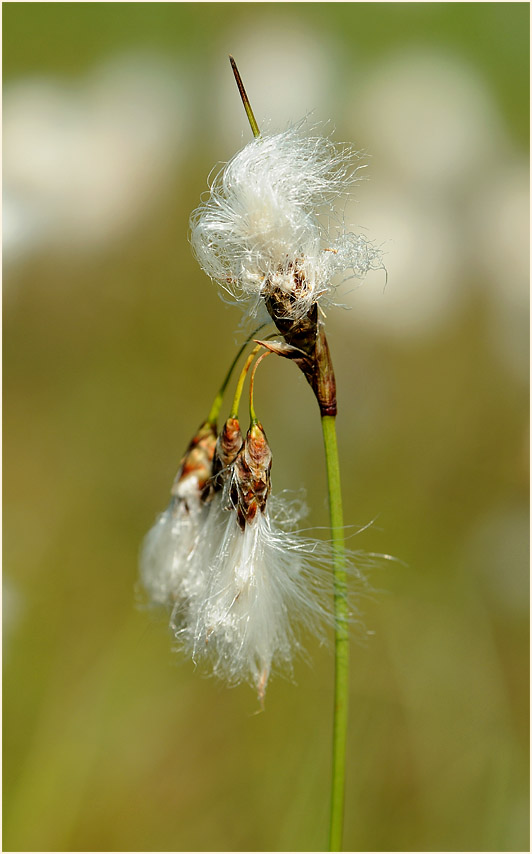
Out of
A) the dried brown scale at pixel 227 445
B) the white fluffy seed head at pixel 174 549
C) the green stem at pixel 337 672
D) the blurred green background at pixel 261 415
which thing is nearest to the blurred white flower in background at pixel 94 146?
the blurred green background at pixel 261 415

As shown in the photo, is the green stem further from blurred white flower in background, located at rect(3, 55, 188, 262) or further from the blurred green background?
blurred white flower in background, located at rect(3, 55, 188, 262)

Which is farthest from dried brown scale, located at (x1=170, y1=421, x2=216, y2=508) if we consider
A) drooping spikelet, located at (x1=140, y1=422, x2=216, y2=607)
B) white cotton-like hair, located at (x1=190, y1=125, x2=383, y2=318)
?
white cotton-like hair, located at (x1=190, y1=125, x2=383, y2=318)

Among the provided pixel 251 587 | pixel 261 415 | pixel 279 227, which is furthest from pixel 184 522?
pixel 261 415

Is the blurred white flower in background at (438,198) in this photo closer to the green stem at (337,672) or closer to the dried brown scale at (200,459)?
the dried brown scale at (200,459)

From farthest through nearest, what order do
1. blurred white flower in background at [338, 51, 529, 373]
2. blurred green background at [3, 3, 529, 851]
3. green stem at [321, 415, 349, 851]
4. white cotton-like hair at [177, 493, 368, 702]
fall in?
blurred white flower in background at [338, 51, 529, 373], blurred green background at [3, 3, 529, 851], white cotton-like hair at [177, 493, 368, 702], green stem at [321, 415, 349, 851]

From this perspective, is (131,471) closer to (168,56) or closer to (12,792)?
(12,792)

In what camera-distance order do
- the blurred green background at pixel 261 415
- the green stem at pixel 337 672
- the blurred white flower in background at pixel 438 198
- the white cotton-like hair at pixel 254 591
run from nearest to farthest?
the green stem at pixel 337 672
the white cotton-like hair at pixel 254 591
the blurred green background at pixel 261 415
the blurred white flower in background at pixel 438 198

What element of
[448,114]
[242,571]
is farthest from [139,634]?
[448,114]
